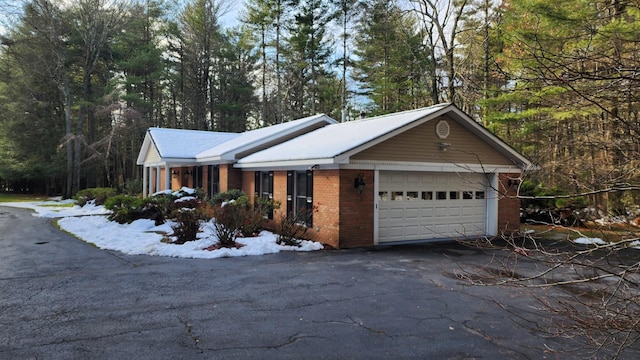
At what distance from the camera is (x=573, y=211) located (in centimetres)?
1587

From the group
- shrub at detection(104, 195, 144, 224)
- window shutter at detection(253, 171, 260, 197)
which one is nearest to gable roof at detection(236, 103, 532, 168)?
window shutter at detection(253, 171, 260, 197)

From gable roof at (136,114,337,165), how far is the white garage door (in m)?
7.08

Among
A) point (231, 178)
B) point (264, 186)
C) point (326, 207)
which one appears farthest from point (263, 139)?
point (326, 207)

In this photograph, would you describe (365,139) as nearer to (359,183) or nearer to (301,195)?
(359,183)

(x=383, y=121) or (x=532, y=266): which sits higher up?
(x=383, y=121)

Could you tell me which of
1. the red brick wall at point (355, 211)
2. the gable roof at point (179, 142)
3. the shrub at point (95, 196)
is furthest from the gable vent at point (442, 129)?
the shrub at point (95, 196)

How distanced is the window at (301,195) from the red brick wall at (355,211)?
149 centimetres

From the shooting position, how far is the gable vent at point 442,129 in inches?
473

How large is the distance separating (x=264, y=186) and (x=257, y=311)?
30.4ft

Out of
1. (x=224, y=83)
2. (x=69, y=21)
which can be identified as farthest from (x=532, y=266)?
(x=69, y=21)

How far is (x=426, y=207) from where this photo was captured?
12.2m

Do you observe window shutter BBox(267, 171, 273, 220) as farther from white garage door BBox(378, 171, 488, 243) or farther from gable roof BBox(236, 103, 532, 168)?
white garage door BBox(378, 171, 488, 243)

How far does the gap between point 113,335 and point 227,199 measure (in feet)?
31.6

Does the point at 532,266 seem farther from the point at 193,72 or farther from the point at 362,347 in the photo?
the point at 193,72
